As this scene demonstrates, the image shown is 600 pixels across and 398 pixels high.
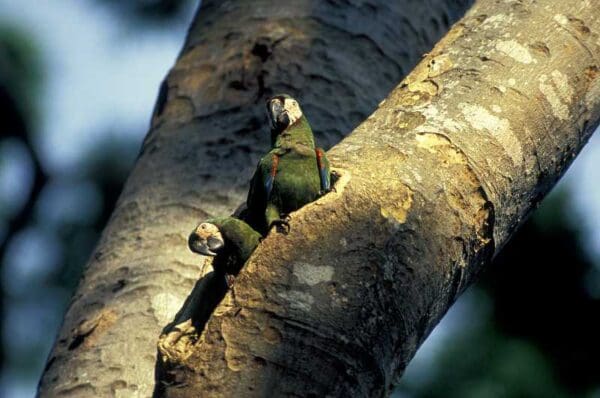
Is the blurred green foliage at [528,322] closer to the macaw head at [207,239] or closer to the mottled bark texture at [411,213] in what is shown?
the mottled bark texture at [411,213]

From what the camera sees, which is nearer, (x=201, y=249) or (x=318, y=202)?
(x=318, y=202)

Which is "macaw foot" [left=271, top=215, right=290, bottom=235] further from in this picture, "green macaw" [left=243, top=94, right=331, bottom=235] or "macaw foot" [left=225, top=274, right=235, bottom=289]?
"macaw foot" [left=225, top=274, right=235, bottom=289]

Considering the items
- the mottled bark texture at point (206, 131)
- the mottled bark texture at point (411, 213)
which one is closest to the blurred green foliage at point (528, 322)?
the mottled bark texture at point (206, 131)

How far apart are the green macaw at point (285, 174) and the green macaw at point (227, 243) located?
0.03 meters

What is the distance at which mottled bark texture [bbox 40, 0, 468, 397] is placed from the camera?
1.85m

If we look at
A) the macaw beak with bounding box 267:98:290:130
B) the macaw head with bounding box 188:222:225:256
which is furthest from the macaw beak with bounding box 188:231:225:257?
the macaw beak with bounding box 267:98:290:130

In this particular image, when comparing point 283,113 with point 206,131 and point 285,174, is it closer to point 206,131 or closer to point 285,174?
point 285,174

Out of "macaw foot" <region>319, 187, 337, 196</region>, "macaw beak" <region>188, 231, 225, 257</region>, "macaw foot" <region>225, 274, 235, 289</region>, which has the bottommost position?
"macaw foot" <region>225, 274, 235, 289</region>

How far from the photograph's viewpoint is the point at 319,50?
2.36 m

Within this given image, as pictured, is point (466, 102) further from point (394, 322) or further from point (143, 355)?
point (143, 355)

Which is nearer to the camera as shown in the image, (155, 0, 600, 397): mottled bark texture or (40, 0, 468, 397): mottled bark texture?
(155, 0, 600, 397): mottled bark texture

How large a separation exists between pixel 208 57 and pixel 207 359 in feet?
3.85

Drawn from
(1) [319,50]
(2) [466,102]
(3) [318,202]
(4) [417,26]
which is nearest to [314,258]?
(3) [318,202]

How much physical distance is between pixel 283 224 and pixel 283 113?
377 mm
